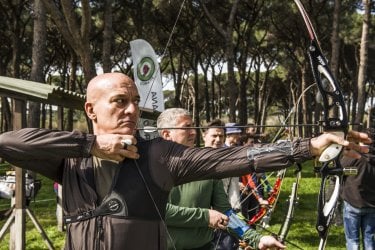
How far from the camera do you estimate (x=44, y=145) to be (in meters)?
1.85

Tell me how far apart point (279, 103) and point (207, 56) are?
1408 centimetres

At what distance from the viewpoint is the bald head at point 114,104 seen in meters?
A: 1.97

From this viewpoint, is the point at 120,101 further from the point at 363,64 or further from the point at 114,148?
the point at 363,64

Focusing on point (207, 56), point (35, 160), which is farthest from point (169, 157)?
point (207, 56)

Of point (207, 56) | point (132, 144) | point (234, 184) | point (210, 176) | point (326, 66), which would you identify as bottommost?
point (234, 184)

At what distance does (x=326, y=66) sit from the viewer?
2.14 m

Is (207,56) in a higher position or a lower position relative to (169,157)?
higher

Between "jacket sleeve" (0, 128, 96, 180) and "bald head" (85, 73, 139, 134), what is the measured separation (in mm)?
139

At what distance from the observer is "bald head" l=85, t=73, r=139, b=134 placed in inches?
77.5

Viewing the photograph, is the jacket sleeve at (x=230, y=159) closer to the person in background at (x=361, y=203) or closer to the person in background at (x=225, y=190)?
the person in background at (x=225, y=190)

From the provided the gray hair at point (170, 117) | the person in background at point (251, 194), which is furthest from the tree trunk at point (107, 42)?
the gray hair at point (170, 117)

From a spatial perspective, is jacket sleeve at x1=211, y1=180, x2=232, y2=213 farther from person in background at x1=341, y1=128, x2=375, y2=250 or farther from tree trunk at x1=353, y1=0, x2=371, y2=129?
tree trunk at x1=353, y1=0, x2=371, y2=129

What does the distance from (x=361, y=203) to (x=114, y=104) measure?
13.9 feet

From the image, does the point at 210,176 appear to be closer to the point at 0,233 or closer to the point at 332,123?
the point at 332,123
